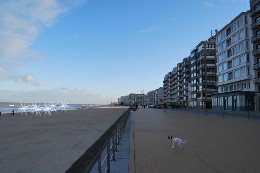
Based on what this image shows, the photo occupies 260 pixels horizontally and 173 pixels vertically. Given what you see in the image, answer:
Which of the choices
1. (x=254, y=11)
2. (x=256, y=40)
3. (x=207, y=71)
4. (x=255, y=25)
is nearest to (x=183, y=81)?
(x=207, y=71)

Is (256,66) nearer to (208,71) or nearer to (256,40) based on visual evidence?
(256,40)

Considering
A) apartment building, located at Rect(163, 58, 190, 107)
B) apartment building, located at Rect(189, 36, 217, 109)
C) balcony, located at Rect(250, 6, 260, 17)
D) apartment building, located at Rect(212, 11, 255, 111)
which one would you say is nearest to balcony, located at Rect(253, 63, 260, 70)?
apartment building, located at Rect(212, 11, 255, 111)

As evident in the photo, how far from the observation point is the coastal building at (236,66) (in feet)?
210

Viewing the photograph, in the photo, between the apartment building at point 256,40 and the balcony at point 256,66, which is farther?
the apartment building at point 256,40

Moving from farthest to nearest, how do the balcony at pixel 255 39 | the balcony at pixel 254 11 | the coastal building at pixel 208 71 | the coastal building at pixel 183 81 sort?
the coastal building at pixel 183 81 < the coastal building at pixel 208 71 < the balcony at pixel 254 11 < the balcony at pixel 255 39

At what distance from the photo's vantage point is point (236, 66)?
70438 mm

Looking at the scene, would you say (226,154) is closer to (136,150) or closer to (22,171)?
(136,150)

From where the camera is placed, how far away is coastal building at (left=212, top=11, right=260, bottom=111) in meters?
64.0

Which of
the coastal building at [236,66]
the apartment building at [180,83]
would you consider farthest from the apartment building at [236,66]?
the apartment building at [180,83]

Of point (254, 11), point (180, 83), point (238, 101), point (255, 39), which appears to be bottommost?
point (238, 101)

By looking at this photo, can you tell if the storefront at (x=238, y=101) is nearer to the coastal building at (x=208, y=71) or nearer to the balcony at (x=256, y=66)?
the balcony at (x=256, y=66)

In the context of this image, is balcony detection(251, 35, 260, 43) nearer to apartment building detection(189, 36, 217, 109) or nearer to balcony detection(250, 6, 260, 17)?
balcony detection(250, 6, 260, 17)

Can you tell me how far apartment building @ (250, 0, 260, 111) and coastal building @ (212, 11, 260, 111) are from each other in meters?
1.07

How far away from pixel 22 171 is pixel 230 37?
7122 centimetres
